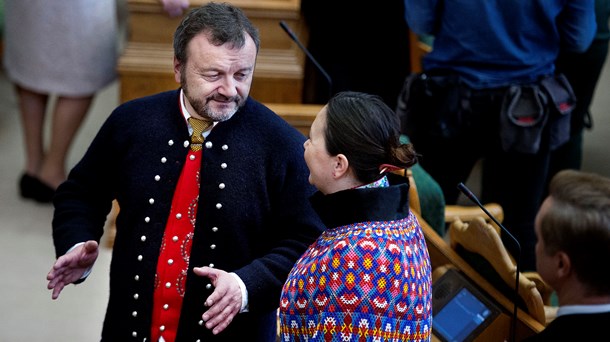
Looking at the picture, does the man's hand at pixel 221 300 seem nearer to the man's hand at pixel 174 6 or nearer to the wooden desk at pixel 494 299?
the wooden desk at pixel 494 299

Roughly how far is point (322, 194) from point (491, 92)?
6.11ft

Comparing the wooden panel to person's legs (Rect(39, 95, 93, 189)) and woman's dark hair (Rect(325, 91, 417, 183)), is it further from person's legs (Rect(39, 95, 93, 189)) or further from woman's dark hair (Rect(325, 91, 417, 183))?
woman's dark hair (Rect(325, 91, 417, 183))

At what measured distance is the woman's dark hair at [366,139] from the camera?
6.61ft

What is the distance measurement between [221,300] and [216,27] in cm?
56

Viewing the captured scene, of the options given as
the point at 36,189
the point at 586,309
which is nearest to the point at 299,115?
the point at 36,189

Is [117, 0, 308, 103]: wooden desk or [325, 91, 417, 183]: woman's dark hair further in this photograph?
[117, 0, 308, 103]: wooden desk

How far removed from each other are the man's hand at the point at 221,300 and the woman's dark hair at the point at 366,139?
0.36 meters

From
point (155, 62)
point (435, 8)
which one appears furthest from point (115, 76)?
point (435, 8)

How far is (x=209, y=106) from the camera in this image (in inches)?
89.3

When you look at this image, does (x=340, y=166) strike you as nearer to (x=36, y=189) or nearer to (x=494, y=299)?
(x=494, y=299)

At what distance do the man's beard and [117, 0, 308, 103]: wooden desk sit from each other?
6.44 ft

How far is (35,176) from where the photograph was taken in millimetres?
4934

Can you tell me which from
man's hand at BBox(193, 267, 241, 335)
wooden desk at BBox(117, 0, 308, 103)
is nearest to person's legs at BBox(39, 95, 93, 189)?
wooden desk at BBox(117, 0, 308, 103)

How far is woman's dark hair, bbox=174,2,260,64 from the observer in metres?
2.23
